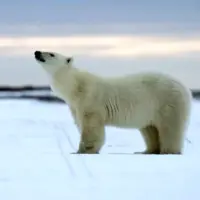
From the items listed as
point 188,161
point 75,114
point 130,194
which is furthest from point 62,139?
point 130,194

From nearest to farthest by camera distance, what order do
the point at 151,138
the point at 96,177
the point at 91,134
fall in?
the point at 96,177 < the point at 91,134 < the point at 151,138

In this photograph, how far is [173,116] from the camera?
743 centimetres

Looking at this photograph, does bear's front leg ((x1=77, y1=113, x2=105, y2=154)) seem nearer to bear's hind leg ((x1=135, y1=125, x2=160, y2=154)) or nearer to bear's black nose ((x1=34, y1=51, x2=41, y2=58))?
bear's hind leg ((x1=135, y1=125, x2=160, y2=154))

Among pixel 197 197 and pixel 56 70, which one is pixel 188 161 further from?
pixel 56 70

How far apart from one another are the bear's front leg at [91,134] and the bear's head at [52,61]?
0.74 meters

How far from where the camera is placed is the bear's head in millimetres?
7500

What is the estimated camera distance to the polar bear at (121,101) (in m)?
7.35

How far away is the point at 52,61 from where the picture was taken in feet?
24.8

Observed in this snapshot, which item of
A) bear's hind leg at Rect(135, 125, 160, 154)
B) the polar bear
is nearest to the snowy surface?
the polar bear

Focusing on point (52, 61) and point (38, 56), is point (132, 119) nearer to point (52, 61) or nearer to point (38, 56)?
point (52, 61)

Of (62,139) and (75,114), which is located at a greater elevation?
(75,114)

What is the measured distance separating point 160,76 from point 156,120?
558mm

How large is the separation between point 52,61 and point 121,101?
3.20 feet

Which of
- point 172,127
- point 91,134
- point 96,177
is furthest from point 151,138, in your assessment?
point 96,177
